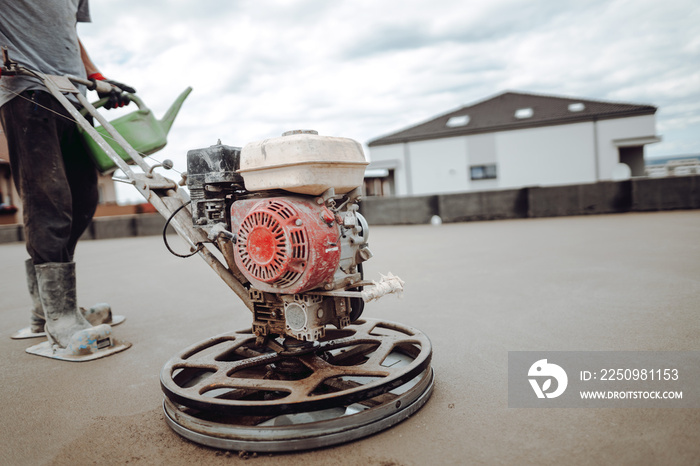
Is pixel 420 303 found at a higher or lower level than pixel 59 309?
lower

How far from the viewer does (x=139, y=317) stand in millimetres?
3490

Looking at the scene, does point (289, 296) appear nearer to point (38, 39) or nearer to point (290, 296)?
point (290, 296)

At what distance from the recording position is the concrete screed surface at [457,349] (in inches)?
58.4

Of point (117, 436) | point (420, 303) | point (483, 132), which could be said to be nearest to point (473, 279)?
point (420, 303)

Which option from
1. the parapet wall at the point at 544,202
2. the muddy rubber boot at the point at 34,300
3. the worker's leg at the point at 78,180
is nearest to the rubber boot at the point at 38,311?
the muddy rubber boot at the point at 34,300

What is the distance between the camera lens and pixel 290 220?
5.41 ft

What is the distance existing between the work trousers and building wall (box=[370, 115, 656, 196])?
2488 cm

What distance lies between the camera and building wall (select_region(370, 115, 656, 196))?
2409 cm

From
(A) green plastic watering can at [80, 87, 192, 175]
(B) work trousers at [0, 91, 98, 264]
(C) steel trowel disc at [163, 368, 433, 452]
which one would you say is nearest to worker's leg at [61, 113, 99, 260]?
(B) work trousers at [0, 91, 98, 264]

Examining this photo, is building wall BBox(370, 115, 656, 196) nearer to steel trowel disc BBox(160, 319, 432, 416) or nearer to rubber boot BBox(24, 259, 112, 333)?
rubber boot BBox(24, 259, 112, 333)

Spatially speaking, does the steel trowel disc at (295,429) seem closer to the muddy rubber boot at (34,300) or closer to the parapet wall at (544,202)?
the muddy rubber boot at (34,300)

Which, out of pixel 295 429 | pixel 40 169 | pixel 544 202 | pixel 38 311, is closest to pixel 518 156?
pixel 544 202

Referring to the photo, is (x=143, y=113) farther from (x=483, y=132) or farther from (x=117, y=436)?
(x=483, y=132)

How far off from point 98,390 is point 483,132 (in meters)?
26.2
